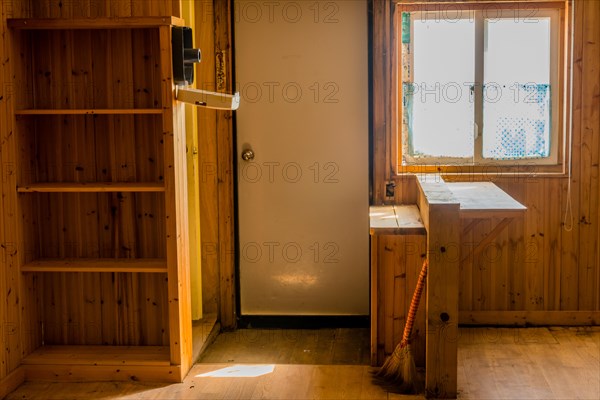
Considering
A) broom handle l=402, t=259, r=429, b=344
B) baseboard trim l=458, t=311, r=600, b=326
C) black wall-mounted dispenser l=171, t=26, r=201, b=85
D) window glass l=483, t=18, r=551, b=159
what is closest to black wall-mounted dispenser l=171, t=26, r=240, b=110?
black wall-mounted dispenser l=171, t=26, r=201, b=85

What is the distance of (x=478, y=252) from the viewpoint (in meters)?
4.63

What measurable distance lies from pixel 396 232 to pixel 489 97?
1.29 m

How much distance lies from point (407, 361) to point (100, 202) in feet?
5.67

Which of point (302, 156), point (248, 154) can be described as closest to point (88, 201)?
point (248, 154)

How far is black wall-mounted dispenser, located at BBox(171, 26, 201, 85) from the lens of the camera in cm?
370

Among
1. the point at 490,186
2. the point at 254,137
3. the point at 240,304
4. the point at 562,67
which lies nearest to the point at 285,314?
the point at 240,304

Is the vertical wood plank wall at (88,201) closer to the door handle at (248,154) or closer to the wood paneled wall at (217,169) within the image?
the wood paneled wall at (217,169)

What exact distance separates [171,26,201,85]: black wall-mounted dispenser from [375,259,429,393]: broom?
57.3 inches

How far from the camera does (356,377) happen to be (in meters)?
3.90

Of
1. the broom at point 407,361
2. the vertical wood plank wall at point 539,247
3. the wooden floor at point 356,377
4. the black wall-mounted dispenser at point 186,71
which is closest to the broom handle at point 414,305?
the broom at point 407,361

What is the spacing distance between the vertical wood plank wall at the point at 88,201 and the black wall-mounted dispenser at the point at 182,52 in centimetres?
18

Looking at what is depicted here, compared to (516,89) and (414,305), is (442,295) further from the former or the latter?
(516,89)

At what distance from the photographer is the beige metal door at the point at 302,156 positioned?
Result: 4660 millimetres

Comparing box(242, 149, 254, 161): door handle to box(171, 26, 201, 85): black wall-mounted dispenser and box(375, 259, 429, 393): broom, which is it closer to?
box(171, 26, 201, 85): black wall-mounted dispenser
